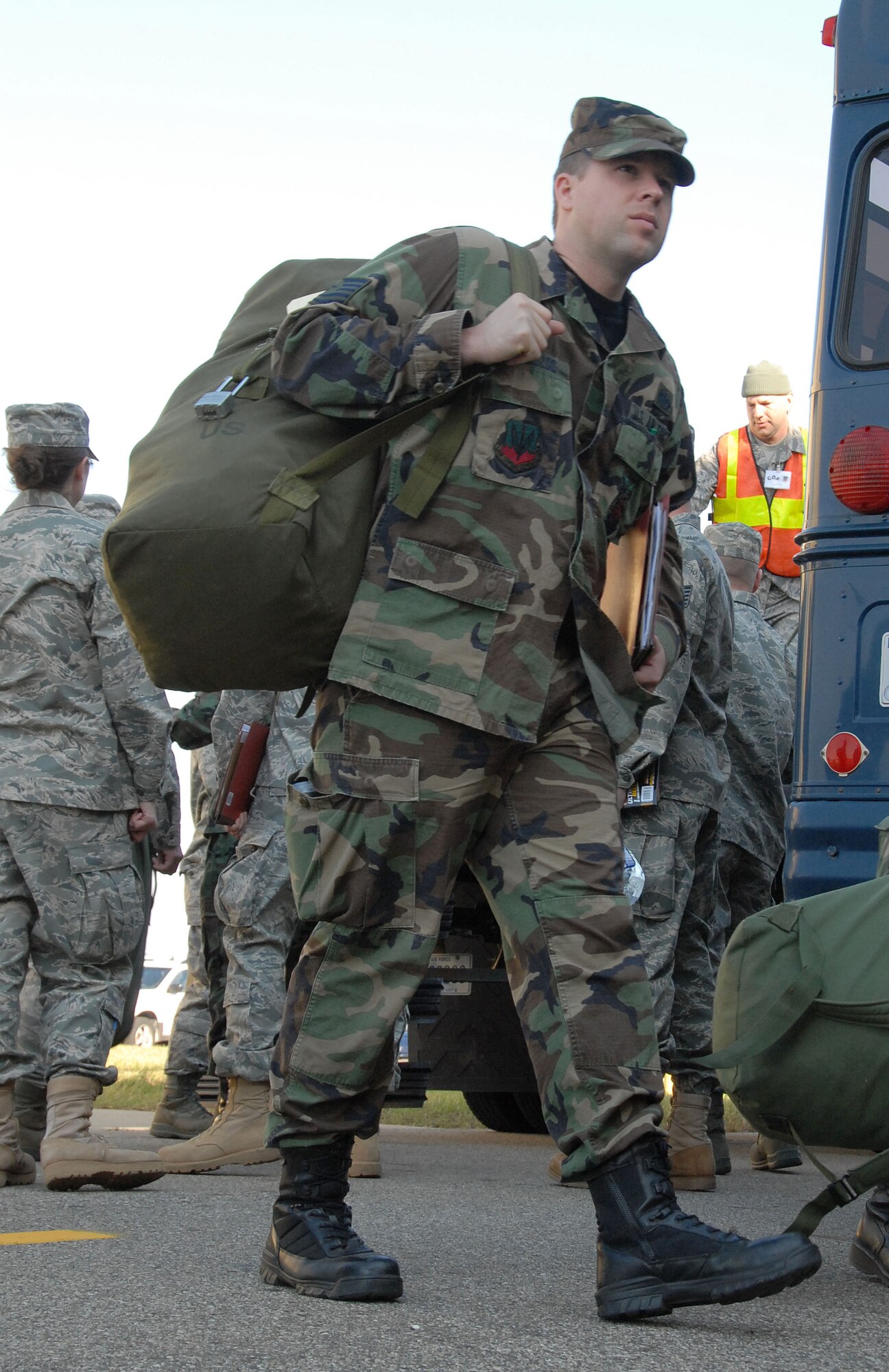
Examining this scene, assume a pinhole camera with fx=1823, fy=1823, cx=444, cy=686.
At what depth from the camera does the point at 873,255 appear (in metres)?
5.76

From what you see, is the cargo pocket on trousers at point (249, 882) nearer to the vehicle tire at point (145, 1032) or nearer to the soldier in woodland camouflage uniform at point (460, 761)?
the soldier in woodland camouflage uniform at point (460, 761)

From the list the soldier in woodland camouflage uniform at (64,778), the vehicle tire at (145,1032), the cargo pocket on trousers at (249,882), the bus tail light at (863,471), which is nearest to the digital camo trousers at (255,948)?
the cargo pocket on trousers at (249,882)

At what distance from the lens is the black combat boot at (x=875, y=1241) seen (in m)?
3.59

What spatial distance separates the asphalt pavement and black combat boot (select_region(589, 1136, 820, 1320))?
0.18ft

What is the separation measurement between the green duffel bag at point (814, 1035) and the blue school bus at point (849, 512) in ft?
6.45

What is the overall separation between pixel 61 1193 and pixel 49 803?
3.66 feet

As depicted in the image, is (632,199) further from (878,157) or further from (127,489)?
(878,157)

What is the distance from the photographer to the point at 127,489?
125 inches

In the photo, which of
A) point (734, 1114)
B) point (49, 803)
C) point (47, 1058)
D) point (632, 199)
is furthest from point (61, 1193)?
point (734, 1114)

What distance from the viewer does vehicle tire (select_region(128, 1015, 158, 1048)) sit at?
85.1 ft

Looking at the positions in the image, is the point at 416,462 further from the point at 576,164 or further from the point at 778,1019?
the point at 778,1019

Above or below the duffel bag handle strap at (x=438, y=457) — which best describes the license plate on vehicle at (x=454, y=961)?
below

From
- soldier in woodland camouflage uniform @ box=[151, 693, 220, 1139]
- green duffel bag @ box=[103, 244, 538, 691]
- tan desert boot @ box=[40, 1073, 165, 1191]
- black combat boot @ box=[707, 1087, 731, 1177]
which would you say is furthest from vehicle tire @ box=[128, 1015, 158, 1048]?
green duffel bag @ box=[103, 244, 538, 691]

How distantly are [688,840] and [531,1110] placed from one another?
2.08m
